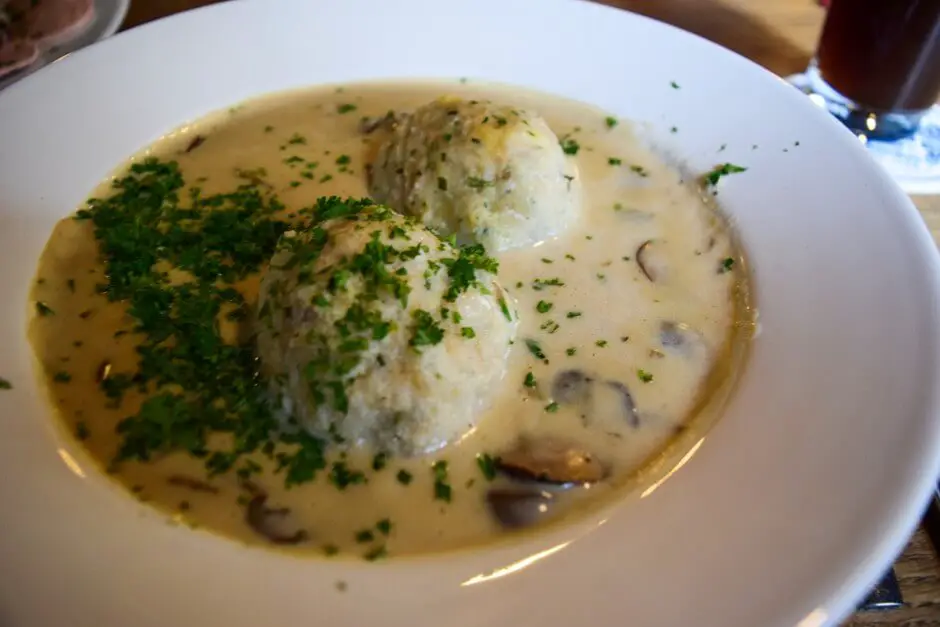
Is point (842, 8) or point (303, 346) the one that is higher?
point (842, 8)

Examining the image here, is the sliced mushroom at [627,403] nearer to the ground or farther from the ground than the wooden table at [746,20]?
nearer to the ground

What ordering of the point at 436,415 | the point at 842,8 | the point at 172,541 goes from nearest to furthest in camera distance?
the point at 172,541, the point at 436,415, the point at 842,8

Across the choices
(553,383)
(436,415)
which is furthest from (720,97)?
(436,415)

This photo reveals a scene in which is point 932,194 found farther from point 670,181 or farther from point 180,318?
point 180,318

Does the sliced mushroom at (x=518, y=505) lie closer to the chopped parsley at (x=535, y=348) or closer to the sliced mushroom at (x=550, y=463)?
the sliced mushroom at (x=550, y=463)

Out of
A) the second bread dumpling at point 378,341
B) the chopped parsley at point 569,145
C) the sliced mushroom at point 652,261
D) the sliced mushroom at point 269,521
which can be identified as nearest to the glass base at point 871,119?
the chopped parsley at point 569,145

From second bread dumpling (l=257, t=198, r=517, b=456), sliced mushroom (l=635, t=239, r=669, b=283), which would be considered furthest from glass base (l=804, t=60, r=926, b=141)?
second bread dumpling (l=257, t=198, r=517, b=456)
